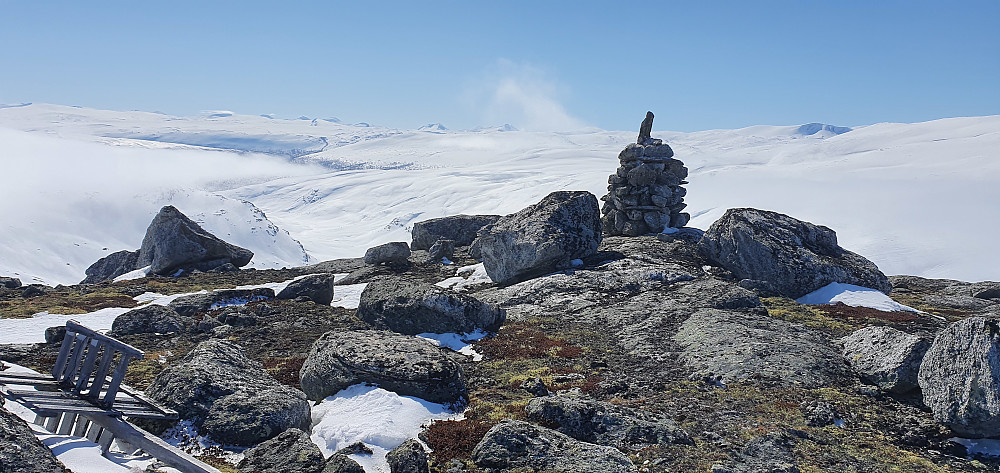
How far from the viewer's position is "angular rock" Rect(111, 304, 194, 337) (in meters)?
30.2

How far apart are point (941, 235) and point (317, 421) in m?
125

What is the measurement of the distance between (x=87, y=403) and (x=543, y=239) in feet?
87.5

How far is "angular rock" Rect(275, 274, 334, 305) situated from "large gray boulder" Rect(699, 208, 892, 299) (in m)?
24.6

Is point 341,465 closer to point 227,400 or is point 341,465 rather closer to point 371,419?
point 371,419

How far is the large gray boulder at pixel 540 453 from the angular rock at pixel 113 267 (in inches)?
2268

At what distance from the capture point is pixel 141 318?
30594 millimetres

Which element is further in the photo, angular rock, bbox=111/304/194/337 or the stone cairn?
the stone cairn

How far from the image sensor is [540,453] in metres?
14.6

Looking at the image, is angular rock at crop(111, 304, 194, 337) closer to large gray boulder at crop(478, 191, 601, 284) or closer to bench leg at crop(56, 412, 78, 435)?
bench leg at crop(56, 412, 78, 435)

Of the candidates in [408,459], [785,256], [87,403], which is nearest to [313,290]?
[87,403]

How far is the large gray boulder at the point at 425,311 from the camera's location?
2834 cm

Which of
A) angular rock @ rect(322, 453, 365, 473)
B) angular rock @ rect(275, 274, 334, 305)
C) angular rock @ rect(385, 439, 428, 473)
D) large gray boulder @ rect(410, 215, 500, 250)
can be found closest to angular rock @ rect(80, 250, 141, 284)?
large gray boulder @ rect(410, 215, 500, 250)

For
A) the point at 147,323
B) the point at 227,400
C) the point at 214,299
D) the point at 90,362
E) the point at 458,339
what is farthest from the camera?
the point at 214,299

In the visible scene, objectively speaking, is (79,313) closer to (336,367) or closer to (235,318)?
(235,318)
